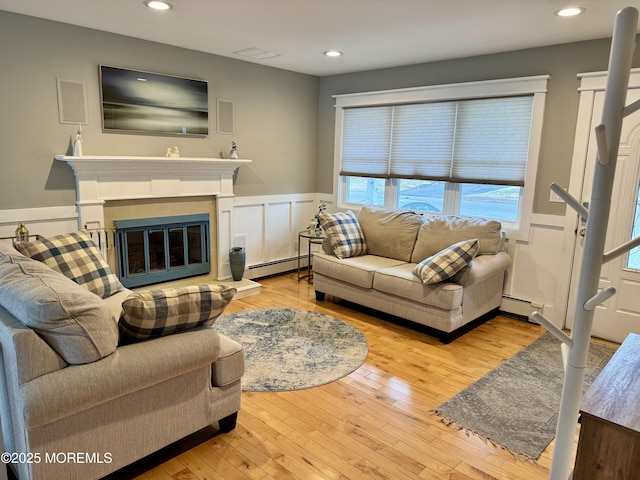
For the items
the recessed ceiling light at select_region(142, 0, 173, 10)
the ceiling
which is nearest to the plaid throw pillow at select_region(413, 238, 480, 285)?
the ceiling

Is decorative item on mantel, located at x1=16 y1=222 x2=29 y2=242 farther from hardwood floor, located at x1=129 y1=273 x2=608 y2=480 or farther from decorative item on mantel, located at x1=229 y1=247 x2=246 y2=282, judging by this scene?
hardwood floor, located at x1=129 y1=273 x2=608 y2=480

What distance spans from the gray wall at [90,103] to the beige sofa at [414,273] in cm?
144

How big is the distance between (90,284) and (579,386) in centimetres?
280

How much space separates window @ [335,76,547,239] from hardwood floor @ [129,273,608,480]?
1.58 meters

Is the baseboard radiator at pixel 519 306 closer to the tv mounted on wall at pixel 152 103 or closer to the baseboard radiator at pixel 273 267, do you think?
the baseboard radiator at pixel 273 267

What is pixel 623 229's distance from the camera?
3496mm

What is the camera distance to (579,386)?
128 centimetres

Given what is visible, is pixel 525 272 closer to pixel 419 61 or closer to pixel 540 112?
pixel 540 112

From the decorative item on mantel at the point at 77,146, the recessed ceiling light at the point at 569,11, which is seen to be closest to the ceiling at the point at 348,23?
the recessed ceiling light at the point at 569,11

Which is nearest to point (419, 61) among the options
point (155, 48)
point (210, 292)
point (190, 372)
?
point (155, 48)

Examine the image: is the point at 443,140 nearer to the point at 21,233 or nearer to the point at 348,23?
the point at 348,23

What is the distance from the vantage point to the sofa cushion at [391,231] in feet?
14.0

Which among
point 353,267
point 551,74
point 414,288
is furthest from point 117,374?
point 551,74

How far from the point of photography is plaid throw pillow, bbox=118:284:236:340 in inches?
73.7
